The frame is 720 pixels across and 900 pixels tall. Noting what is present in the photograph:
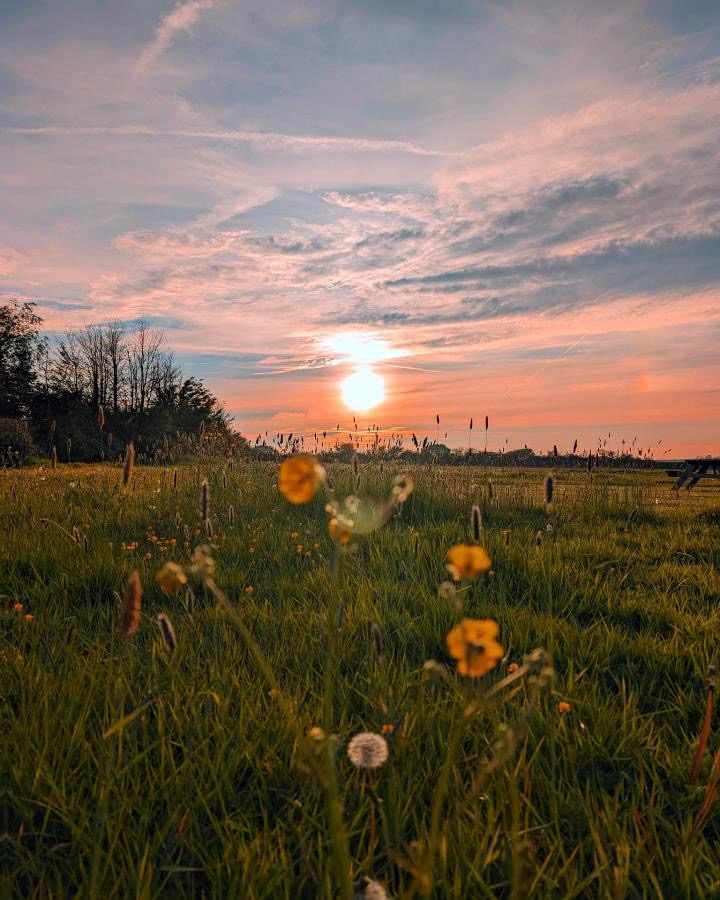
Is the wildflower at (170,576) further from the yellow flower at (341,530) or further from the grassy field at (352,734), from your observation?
the yellow flower at (341,530)

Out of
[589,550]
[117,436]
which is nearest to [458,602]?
Answer: [589,550]

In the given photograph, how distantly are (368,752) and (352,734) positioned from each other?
120 centimetres

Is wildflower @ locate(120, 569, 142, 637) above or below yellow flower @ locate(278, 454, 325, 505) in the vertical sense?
below

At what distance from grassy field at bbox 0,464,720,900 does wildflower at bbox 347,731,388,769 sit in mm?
147

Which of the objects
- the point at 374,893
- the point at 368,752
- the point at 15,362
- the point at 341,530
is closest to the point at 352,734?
the point at 368,752

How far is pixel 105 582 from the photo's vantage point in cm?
482

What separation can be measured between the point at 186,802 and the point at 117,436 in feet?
121

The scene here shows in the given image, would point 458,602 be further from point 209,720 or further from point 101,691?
point 101,691

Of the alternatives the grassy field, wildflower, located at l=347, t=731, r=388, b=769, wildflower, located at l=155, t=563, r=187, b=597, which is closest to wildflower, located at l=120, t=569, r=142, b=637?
the grassy field

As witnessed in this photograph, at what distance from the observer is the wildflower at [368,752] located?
1.41 meters

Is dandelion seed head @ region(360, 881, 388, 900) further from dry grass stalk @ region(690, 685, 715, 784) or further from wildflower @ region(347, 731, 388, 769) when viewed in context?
dry grass stalk @ region(690, 685, 715, 784)

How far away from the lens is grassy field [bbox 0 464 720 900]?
178 cm

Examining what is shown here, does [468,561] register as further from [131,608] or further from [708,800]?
[708,800]

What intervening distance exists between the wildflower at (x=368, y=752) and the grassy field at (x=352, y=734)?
0.15 meters
